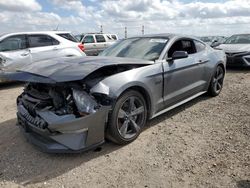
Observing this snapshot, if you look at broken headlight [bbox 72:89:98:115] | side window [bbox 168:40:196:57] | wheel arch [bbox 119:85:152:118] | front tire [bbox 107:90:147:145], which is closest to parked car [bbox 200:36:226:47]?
side window [bbox 168:40:196:57]

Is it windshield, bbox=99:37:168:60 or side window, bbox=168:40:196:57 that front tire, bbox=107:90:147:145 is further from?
side window, bbox=168:40:196:57

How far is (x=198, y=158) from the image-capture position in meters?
3.54

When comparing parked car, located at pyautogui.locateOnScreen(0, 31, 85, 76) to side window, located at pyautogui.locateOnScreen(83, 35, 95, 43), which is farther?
side window, located at pyautogui.locateOnScreen(83, 35, 95, 43)

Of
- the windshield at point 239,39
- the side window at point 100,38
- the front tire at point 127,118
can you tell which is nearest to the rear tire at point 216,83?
the front tire at point 127,118

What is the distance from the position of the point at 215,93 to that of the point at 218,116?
4.54 feet

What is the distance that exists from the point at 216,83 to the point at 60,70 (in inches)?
159

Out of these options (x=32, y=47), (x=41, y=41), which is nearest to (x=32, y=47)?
(x=32, y=47)

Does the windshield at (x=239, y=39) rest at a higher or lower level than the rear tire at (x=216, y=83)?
higher

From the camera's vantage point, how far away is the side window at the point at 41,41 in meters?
8.80

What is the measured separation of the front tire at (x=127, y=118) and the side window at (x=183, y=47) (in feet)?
4.17

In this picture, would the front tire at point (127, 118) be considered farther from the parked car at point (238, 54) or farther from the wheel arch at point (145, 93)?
the parked car at point (238, 54)

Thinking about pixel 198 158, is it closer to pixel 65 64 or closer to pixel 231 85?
pixel 65 64

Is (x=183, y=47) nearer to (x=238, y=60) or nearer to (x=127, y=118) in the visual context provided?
(x=127, y=118)

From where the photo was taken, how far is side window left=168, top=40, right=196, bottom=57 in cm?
489
